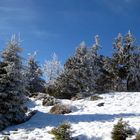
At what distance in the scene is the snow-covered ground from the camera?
22.7 m

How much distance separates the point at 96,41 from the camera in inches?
2483

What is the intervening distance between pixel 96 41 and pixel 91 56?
4.02 metres

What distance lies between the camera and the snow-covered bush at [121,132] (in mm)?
21487

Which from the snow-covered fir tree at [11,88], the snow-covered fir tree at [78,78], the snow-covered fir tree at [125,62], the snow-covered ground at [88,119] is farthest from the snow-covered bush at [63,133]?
the snow-covered fir tree at [125,62]

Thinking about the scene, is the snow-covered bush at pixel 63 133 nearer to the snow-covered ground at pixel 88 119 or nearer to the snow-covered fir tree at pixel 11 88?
the snow-covered ground at pixel 88 119

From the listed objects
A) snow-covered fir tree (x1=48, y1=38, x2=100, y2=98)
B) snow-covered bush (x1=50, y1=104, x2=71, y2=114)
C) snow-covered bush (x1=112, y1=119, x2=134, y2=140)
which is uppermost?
snow-covered fir tree (x1=48, y1=38, x2=100, y2=98)

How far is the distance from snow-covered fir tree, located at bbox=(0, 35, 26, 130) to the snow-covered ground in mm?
1004

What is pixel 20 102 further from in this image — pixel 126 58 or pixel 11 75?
pixel 126 58

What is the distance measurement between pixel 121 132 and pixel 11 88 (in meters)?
10.1

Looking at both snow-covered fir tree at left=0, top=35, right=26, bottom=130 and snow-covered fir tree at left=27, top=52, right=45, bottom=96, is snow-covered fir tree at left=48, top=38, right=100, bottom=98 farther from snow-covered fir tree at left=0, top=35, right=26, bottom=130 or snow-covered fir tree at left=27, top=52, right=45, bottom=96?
snow-covered fir tree at left=0, top=35, right=26, bottom=130

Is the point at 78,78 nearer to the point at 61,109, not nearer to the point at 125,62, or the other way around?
the point at 125,62

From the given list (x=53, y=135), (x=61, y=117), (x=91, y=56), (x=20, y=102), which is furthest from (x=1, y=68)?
(x=91, y=56)

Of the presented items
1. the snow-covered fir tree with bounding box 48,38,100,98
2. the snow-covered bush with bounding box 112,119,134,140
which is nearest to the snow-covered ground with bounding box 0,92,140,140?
the snow-covered bush with bounding box 112,119,134,140

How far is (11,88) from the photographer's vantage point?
27.8 meters
